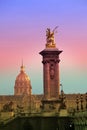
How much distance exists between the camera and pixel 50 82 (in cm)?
9888

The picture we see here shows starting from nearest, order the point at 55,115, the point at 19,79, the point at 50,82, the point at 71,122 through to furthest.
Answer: the point at 71,122, the point at 55,115, the point at 50,82, the point at 19,79

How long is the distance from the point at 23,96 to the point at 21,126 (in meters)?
93.9

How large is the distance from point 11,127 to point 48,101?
1740 cm

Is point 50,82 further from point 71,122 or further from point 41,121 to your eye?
point 71,122

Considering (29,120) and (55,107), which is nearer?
(29,120)

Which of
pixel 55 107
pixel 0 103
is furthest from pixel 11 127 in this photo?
pixel 0 103

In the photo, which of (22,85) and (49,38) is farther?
(22,85)

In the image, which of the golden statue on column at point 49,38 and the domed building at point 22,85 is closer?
the golden statue on column at point 49,38

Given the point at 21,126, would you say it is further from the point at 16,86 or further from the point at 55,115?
the point at 16,86

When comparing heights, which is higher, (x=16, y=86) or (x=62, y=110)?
(x=16, y=86)

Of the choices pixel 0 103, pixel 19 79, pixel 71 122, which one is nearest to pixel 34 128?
pixel 71 122

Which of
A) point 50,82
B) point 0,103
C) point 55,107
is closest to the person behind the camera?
point 55,107

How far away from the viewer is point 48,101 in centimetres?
9550

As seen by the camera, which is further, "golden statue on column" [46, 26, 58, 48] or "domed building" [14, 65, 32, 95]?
"domed building" [14, 65, 32, 95]
